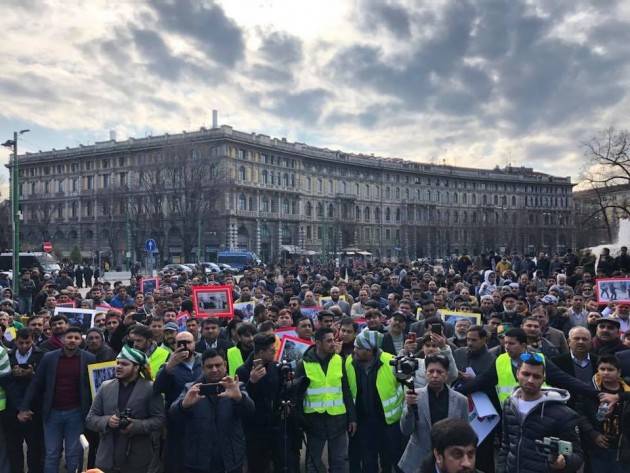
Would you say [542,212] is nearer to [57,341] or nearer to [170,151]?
[170,151]

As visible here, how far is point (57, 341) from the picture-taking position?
21.4ft

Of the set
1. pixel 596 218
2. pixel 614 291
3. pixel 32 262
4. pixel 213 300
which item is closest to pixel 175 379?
pixel 213 300

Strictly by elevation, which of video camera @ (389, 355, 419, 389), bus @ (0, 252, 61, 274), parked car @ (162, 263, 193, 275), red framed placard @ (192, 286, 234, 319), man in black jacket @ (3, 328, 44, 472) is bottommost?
man in black jacket @ (3, 328, 44, 472)

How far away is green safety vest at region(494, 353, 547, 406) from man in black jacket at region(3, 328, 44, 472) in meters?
4.67

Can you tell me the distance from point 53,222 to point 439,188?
211 feet

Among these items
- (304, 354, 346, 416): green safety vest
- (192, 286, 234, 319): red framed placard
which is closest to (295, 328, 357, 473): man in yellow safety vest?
(304, 354, 346, 416): green safety vest

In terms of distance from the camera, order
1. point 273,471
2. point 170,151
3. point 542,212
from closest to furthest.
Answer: point 273,471 → point 170,151 → point 542,212

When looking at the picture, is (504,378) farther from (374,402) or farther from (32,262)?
(32,262)

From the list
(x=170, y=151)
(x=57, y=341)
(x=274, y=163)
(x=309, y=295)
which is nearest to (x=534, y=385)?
(x=57, y=341)

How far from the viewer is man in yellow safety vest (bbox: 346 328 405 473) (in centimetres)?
545

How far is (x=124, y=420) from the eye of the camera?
4598mm

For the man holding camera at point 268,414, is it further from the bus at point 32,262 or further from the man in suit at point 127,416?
the bus at point 32,262

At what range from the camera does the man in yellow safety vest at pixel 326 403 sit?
5.34 metres

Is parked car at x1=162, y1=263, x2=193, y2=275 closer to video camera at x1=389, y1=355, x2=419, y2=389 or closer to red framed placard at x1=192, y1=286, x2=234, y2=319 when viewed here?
red framed placard at x1=192, y1=286, x2=234, y2=319
